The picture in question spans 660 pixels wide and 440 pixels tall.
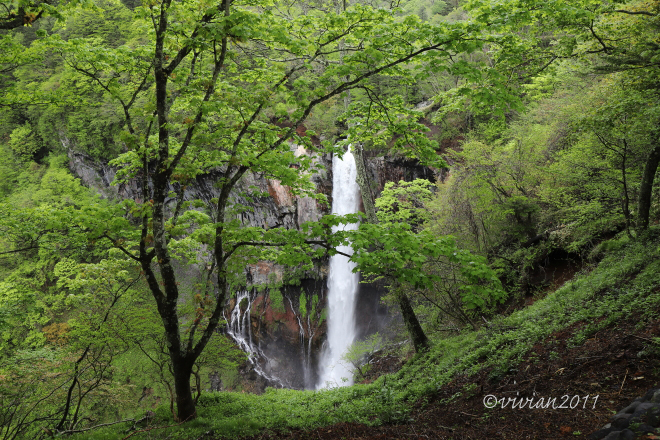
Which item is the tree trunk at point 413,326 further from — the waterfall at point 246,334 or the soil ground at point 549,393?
the waterfall at point 246,334

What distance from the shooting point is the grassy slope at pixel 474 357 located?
4.99m

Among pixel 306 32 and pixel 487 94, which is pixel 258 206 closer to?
pixel 306 32

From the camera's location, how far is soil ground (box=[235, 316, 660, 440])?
318 centimetres

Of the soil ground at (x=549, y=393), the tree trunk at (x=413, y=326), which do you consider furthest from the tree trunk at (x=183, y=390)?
the tree trunk at (x=413, y=326)

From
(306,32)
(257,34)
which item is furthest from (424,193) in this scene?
(257,34)

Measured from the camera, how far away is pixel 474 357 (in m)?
6.06

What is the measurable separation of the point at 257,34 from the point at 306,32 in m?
1.31

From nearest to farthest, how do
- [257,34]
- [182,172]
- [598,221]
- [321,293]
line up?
[257,34] → [182,172] → [598,221] → [321,293]

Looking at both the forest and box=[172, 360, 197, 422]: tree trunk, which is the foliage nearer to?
the forest

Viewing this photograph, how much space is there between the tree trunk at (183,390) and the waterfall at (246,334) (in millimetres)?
15269

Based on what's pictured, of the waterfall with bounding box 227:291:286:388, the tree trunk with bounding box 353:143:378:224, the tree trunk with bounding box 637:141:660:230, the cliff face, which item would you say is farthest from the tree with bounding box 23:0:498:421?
the waterfall with bounding box 227:291:286:388

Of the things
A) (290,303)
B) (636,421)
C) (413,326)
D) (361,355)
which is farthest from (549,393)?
(290,303)

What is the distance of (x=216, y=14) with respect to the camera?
162 inches

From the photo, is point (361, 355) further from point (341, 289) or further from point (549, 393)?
point (549, 393)
